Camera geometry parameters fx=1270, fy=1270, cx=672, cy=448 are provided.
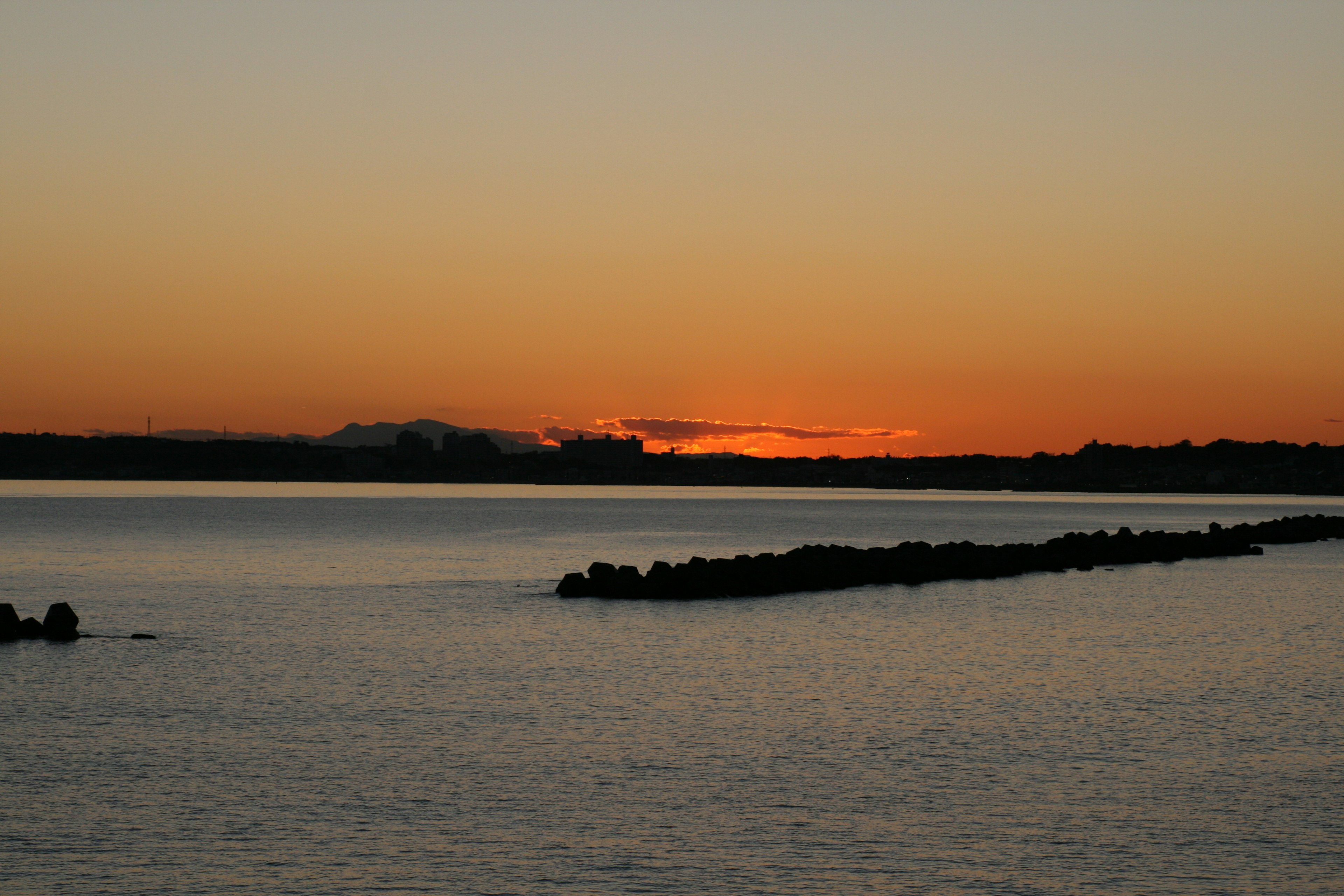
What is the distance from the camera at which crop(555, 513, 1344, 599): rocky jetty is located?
3856cm

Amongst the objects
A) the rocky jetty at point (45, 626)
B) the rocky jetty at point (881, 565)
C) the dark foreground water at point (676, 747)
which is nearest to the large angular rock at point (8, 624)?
the rocky jetty at point (45, 626)

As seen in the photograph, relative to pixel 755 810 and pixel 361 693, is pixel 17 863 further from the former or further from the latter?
pixel 361 693

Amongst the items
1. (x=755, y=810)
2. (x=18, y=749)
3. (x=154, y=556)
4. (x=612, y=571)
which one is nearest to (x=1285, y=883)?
(x=755, y=810)

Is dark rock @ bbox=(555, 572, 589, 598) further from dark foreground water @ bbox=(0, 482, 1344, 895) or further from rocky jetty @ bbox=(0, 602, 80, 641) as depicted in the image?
rocky jetty @ bbox=(0, 602, 80, 641)

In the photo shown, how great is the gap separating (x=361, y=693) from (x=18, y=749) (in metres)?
5.66

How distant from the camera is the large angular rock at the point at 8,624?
2664 centimetres

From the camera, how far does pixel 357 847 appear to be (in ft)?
36.9

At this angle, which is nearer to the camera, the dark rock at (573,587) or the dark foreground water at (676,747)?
the dark foreground water at (676,747)

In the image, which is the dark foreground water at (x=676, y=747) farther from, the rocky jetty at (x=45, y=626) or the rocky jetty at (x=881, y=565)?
the rocky jetty at (x=881, y=565)

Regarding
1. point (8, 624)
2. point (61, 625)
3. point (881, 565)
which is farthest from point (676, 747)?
point (881, 565)

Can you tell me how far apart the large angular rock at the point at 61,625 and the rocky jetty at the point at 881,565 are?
14.9 meters

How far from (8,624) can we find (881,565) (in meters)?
28.5

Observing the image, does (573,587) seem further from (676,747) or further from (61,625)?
(676,747)

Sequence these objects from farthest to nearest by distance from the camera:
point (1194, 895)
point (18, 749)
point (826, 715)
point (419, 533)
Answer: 1. point (419, 533)
2. point (826, 715)
3. point (18, 749)
4. point (1194, 895)
